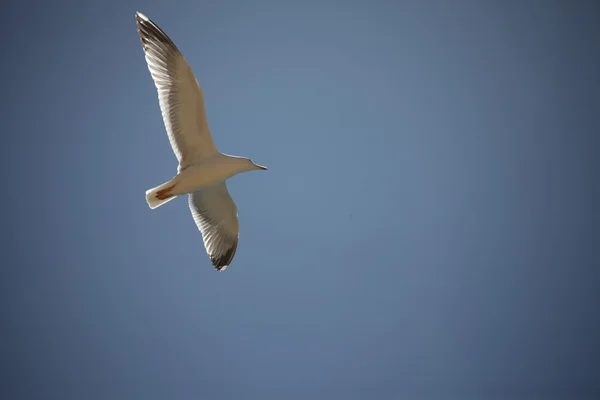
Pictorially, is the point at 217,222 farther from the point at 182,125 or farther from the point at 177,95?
the point at 177,95

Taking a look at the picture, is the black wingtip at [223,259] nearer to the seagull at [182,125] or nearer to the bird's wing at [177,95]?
the seagull at [182,125]

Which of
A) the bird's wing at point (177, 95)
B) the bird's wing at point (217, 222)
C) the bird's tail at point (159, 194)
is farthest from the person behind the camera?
the bird's wing at point (217, 222)

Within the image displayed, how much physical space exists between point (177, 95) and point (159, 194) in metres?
0.85

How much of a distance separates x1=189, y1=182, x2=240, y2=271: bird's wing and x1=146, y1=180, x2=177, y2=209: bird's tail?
21.6 inches

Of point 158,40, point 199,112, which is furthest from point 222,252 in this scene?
point 158,40

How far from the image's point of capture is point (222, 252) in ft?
20.1

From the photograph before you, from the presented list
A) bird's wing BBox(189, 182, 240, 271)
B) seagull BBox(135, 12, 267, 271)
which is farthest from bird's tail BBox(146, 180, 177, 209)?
bird's wing BBox(189, 182, 240, 271)

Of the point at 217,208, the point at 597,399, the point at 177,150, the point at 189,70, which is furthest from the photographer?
the point at 597,399

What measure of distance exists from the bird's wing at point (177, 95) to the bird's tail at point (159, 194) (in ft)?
0.81

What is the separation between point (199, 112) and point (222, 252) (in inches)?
58.8

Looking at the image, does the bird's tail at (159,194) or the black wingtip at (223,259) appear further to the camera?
the black wingtip at (223,259)

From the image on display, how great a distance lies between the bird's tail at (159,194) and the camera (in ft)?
17.4

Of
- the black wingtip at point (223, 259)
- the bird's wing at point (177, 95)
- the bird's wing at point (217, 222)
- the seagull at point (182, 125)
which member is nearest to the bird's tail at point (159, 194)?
the seagull at point (182, 125)

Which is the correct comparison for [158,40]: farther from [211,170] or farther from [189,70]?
[211,170]
